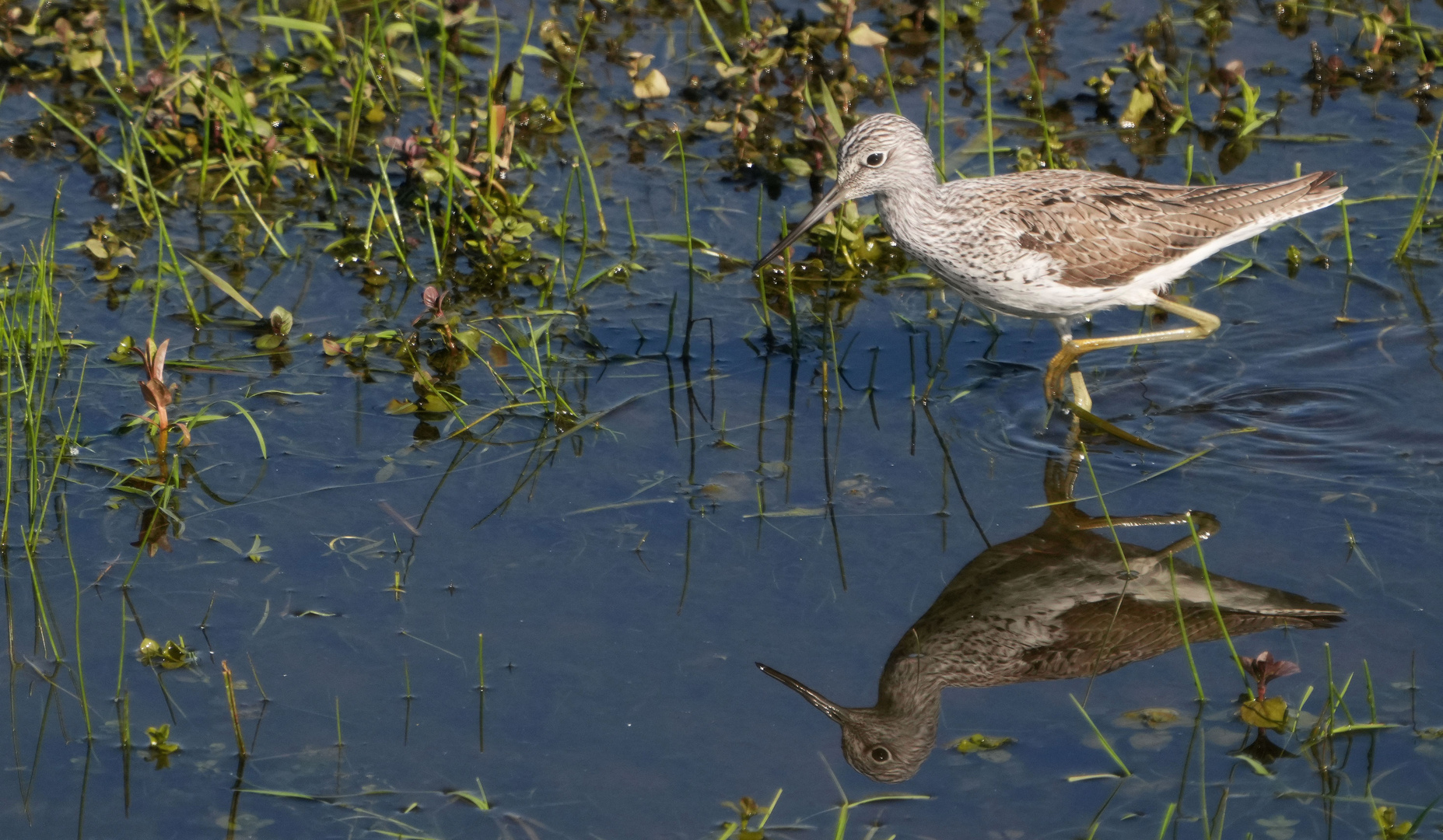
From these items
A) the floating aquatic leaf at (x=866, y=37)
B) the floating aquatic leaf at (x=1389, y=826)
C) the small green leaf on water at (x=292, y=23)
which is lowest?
the floating aquatic leaf at (x=1389, y=826)

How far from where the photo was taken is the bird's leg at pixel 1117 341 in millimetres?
6938

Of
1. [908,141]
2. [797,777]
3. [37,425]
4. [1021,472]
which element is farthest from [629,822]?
[908,141]

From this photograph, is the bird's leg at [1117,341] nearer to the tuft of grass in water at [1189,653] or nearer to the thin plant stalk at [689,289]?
the tuft of grass in water at [1189,653]

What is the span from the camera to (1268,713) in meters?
5.03

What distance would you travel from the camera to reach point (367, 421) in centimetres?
676

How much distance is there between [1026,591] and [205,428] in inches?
139

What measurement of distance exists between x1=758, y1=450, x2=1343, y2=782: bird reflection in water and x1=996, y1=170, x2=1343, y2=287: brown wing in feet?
4.08

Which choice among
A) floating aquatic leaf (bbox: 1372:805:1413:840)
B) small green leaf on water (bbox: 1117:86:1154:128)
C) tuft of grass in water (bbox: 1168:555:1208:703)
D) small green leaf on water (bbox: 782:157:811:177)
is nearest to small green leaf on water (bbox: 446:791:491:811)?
tuft of grass in water (bbox: 1168:555:1208:703)

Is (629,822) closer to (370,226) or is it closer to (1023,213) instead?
(1023,213)

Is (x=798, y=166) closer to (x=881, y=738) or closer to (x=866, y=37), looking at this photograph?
(x=866, y=37)

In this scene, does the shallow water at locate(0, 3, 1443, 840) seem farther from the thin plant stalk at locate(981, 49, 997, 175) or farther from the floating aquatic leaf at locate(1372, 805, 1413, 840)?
the thin plant stalk at locate(981, 49, 997, 175)

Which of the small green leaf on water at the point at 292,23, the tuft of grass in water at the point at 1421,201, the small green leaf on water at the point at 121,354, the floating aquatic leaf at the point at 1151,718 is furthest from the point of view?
the small green leaf on water at the point at 292,23

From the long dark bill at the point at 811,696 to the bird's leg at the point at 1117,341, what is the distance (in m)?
2.32

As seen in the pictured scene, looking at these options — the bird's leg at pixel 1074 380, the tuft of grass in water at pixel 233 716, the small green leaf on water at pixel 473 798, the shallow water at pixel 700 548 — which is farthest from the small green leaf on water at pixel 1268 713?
the tuft of grass in water at pixel 233 716
